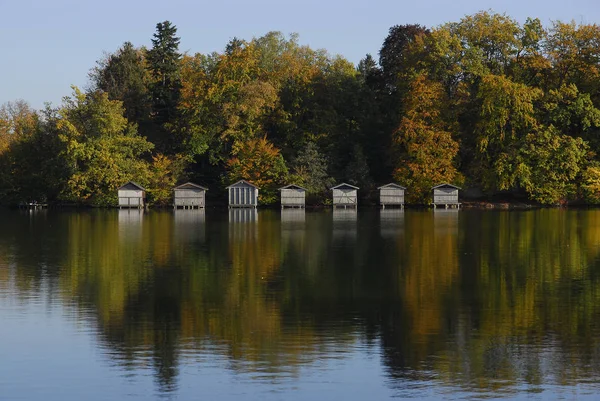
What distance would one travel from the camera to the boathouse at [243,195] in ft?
250

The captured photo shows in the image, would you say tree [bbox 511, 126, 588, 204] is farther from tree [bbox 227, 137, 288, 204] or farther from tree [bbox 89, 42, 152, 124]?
tree [bbox 89, 42, 152, 124]

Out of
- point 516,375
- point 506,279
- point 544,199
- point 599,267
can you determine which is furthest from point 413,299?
point 544,199

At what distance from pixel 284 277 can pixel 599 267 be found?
38.6 feet

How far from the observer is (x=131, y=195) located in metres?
77.1

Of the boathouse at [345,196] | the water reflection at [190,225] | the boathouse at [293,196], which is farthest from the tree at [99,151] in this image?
the boathouse at [345,196]

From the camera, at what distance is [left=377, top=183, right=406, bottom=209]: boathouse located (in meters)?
75.8

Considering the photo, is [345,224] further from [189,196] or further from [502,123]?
[189,196]

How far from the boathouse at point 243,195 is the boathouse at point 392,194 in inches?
437

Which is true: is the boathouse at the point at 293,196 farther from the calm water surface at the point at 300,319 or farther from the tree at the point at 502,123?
the calm water surface at the point at 300,319

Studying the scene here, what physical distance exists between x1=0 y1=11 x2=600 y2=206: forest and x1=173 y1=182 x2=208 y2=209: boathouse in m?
2.48

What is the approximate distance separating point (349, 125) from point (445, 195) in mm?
13039

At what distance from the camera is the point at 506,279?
28906 millimetres

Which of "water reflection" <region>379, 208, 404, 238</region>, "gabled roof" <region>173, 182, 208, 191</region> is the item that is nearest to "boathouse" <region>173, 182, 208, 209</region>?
"gabled roof" <region>173, 182, 208, 191</region>

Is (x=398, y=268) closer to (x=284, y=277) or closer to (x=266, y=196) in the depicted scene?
(x=284, y=277)
